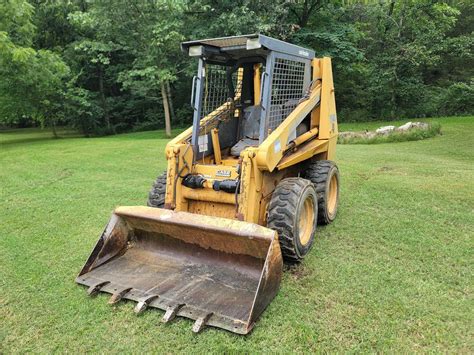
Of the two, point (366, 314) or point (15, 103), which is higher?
point (15, 103)

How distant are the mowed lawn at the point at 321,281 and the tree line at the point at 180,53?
29.5 feet

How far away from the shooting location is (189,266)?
138 inches

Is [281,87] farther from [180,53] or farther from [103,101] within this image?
[103,101]

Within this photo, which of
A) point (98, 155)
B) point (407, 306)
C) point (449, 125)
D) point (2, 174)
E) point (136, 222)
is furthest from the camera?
point (449, 125)

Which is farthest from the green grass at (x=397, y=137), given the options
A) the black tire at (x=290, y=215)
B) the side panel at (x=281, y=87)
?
the black tire at (x=290, y=215)

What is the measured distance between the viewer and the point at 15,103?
14883mm

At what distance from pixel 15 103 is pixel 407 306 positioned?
15.8 metres

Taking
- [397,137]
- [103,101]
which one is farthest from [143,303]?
[103,101]

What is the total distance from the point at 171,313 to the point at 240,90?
9.44 ft

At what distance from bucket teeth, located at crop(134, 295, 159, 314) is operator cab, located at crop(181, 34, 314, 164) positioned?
1.60m

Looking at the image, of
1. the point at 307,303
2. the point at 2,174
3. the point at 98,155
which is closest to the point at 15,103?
the point at 98,155

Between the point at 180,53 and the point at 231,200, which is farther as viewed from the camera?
the point at 180,53

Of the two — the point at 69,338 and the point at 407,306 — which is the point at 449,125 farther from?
the point at 69,338

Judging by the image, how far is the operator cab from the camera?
381cm
